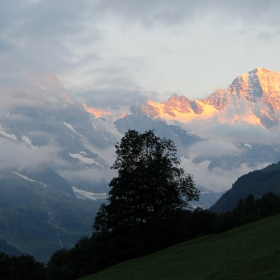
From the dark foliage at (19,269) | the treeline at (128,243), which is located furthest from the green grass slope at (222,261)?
the dark foliage at (19,269)

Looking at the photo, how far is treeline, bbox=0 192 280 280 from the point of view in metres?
75.9

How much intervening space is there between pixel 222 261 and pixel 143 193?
3688cm

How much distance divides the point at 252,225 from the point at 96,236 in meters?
27.1

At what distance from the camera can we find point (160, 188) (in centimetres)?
7888

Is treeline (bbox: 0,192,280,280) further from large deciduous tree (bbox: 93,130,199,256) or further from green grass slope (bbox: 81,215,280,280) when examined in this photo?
green grass slope (bbox: 81,215,280,280)

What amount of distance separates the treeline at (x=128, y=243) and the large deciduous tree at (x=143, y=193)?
1.09 meters

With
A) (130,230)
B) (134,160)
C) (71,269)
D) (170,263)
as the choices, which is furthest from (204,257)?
(71,269)

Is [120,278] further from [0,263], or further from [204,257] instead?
[0,263]

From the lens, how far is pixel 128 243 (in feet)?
247

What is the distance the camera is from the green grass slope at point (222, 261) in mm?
36456

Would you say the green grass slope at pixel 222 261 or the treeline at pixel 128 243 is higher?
the treeline at pixel 128 243

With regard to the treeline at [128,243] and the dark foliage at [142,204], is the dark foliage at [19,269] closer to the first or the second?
the treeline at [128,243]

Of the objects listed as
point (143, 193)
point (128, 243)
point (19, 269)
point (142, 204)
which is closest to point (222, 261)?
point (128, 243)

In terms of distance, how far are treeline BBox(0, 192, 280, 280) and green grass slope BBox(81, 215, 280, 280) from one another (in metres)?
12.0
